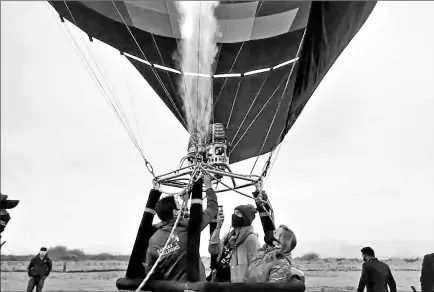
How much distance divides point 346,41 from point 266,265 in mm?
3090

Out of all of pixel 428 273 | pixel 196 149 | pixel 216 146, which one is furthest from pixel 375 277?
pixel 196 149

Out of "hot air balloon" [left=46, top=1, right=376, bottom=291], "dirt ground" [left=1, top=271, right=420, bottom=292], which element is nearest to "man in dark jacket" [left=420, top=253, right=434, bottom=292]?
"hot air balloon" [left=46, top=1, right=376, bottom=291]

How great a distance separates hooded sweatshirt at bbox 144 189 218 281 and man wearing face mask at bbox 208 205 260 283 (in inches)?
11.6

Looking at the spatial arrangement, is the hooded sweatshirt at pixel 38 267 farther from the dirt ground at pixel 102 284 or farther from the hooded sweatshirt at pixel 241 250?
the hooded sweatshirt at pixel 241 250

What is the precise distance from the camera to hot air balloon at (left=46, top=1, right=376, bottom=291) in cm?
431

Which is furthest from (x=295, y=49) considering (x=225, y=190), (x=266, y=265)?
(x=266, y=265)

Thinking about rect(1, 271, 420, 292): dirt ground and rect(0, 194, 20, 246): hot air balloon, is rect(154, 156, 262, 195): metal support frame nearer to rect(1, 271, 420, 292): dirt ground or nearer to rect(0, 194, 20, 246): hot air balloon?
rect(0, 194, 20, 246): hot air balloon

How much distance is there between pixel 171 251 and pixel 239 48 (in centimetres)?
385

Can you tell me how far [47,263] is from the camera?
713 cm

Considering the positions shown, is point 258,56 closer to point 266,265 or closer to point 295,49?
point 295,49

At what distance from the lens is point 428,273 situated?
12.9ft

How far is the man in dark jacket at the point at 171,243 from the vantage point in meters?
2.44

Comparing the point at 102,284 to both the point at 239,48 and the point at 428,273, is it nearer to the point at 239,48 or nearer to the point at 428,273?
the point at 239,48

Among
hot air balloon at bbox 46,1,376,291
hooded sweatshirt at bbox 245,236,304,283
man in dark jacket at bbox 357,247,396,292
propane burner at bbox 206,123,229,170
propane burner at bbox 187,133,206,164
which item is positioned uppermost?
hot air balloon at bbox 46,1,376,291
